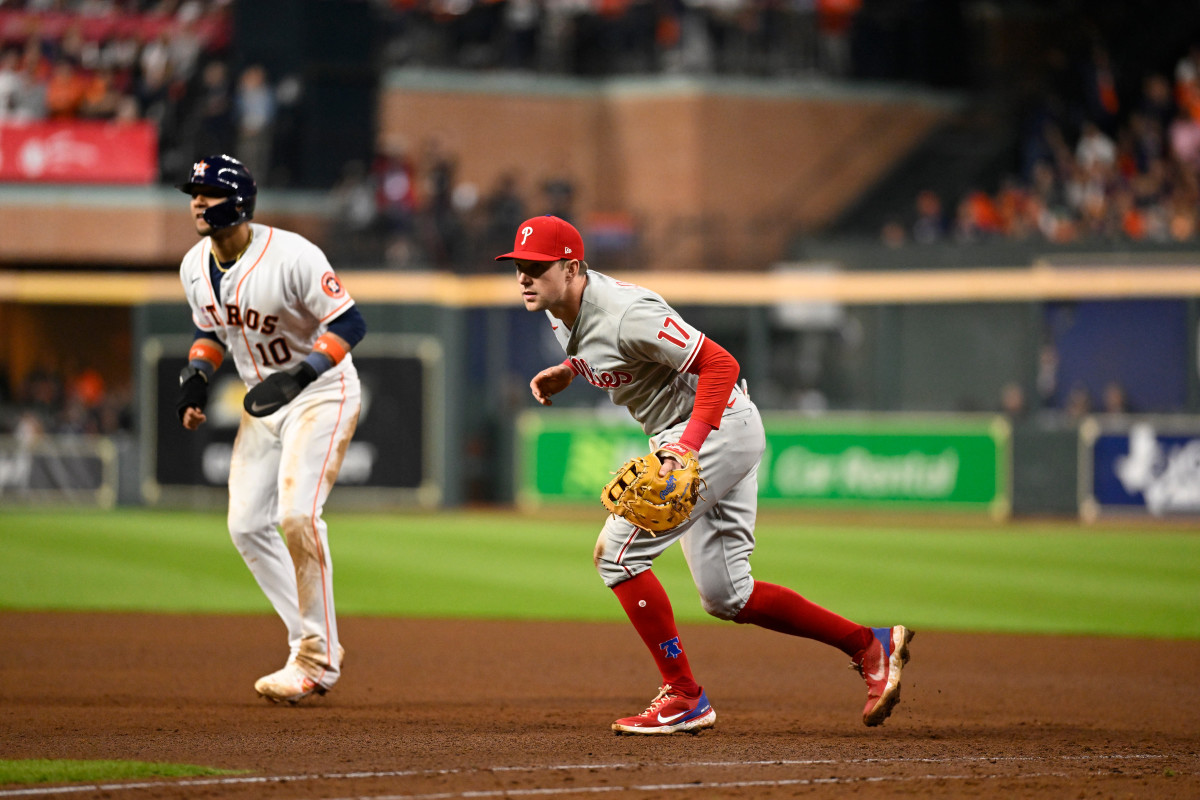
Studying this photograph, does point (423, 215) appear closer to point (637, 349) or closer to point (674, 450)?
point (637, 349)

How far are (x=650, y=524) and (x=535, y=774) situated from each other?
101cm

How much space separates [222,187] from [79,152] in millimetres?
16955

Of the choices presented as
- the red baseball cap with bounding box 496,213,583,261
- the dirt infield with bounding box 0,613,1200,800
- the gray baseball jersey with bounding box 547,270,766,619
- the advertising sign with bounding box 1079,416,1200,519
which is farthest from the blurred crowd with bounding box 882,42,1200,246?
the red baseball cap with bounding box 496,213,583,261

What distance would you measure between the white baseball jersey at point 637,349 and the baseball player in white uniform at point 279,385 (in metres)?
1.28

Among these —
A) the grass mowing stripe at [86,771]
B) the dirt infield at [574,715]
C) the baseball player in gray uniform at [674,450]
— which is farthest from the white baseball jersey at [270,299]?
the grass mowing stripe at [86,771]

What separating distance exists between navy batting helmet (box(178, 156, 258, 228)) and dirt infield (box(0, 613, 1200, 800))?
207 centimetres

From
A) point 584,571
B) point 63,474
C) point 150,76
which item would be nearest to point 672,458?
point 584,571

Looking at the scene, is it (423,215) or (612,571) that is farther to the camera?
(423,215)

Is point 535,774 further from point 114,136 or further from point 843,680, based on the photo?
point 114,136

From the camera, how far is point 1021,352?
21422 mm

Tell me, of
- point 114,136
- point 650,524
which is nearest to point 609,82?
point 114,136

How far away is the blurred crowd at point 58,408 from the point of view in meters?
21.4

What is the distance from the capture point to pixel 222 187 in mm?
6367

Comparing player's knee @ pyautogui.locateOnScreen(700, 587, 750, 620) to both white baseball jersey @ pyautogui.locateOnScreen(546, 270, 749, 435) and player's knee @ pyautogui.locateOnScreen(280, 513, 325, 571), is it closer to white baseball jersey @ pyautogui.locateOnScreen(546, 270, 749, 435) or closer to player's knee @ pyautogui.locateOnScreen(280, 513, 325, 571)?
white baseball jersey @ pyautogui.locateOnScreen(546, 270, 749, 435)
